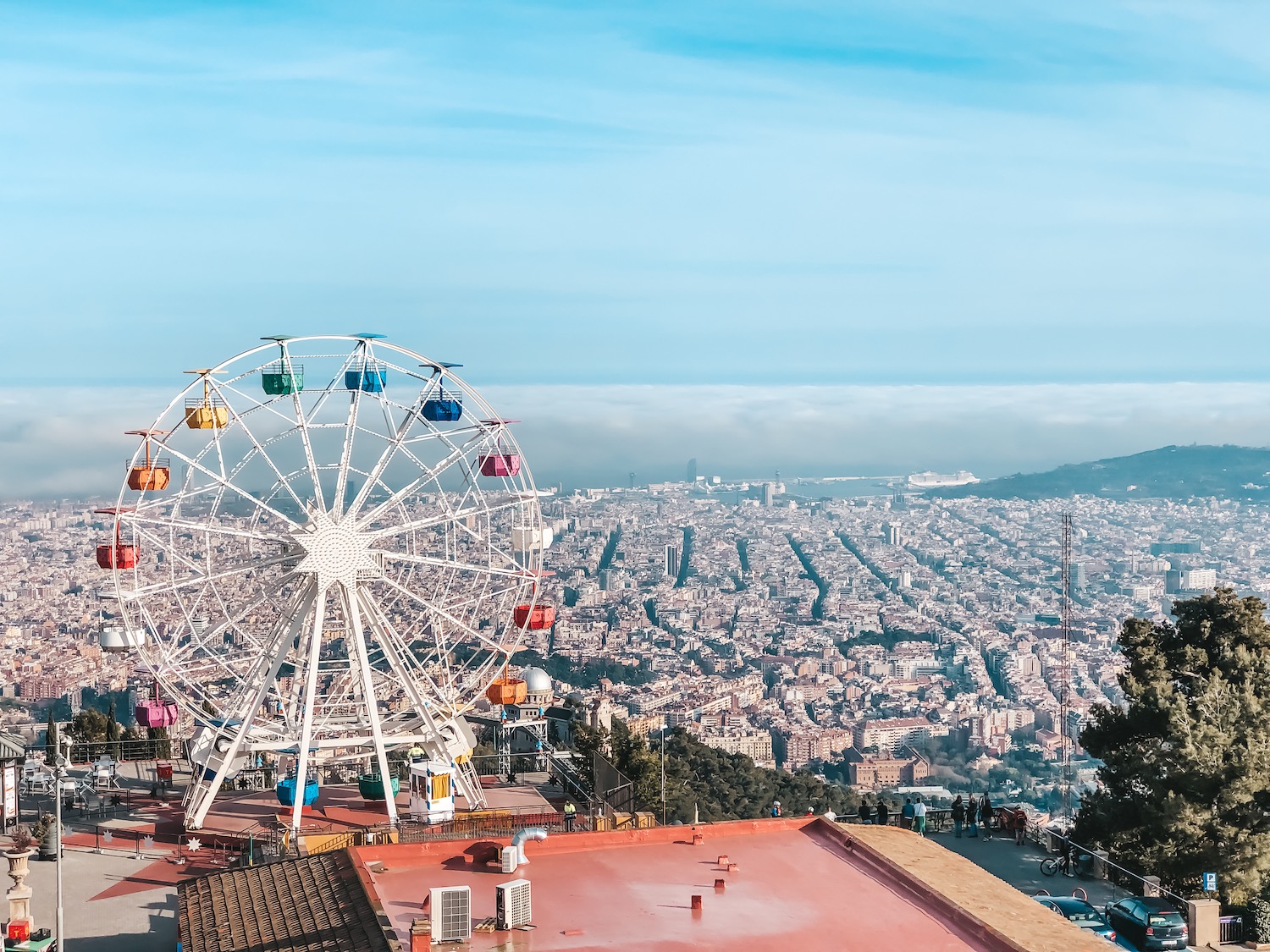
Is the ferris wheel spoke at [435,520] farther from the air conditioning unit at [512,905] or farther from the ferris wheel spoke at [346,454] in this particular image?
the air conditioning unit at [512,905]

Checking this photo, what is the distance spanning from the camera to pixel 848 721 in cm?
11125

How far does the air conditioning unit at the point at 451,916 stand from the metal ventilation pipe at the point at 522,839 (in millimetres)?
2982

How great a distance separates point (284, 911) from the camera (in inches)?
692

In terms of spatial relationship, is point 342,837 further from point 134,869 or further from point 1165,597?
point 1165,597

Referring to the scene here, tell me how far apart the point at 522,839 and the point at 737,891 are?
2839 mm

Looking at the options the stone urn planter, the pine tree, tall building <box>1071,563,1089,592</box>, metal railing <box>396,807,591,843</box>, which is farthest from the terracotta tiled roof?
tall building <box>1071,563,1089,592</box>

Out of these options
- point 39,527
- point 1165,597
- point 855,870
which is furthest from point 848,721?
point 855,870

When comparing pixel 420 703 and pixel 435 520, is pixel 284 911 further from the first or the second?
pixel 435 520

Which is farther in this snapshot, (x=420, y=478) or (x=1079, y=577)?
(x=1079, y=577)

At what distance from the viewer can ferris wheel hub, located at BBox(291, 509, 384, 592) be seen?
1101 inches

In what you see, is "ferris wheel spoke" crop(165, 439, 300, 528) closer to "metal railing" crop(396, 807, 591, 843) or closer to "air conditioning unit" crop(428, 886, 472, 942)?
"metal railing" crop(396, 807, 591, 843)

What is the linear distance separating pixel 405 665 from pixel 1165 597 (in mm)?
131990

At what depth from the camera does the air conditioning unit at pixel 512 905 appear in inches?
668

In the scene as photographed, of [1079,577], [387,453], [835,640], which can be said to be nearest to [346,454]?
[387,453]
